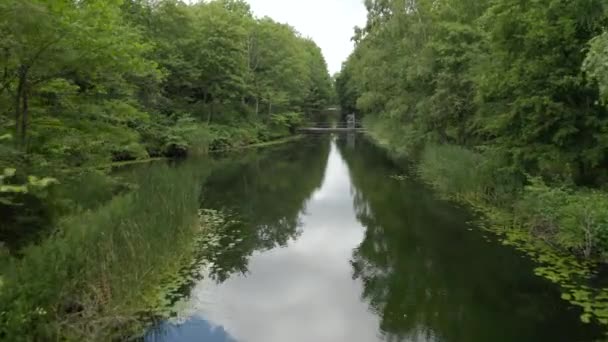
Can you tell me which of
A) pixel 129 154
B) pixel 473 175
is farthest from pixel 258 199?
pixel 129 154

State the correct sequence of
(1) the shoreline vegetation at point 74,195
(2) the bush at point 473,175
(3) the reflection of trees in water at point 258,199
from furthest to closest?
(2) the bush at point 473,175
(3) the reflection of trees in water at point 258,199
(1) the shoreline vegetation at point 74,195

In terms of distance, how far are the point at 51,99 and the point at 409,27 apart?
15.9 metres

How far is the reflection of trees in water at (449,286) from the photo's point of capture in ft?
18.9

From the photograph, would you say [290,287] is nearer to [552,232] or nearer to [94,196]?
[94,196]

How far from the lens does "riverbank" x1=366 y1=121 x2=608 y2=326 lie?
674 centimetres

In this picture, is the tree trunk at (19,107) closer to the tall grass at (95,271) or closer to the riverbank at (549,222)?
the tall grass at (95,271)

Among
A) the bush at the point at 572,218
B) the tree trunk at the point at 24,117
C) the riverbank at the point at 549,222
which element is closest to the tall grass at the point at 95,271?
the tree trunk at the point at 24,117

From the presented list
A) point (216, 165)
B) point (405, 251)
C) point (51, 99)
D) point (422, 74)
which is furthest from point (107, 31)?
point (216, 165)

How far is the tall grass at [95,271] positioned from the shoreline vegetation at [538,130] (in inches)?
236

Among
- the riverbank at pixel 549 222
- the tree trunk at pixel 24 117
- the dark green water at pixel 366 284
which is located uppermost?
the tree trunk at pixel 24 117

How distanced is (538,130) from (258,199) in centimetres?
840

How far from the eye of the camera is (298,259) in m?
9.09

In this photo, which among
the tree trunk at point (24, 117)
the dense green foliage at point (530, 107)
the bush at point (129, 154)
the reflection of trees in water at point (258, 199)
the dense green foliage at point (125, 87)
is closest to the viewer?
the dense green foliage at point (125, 87)

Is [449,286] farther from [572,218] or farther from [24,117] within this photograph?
[24,117]
